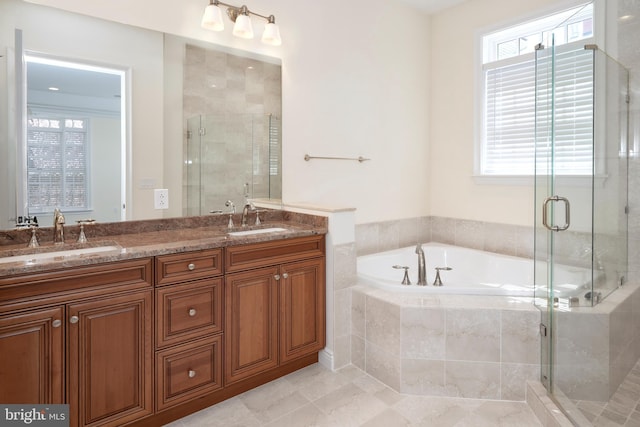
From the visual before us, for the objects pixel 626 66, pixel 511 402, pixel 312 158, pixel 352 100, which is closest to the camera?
pixel 511 402

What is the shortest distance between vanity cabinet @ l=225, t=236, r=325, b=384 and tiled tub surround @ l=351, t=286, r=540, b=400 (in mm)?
474

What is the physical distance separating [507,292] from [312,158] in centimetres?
164

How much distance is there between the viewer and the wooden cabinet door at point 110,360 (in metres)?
1.65

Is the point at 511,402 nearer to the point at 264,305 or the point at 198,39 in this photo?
the point at 264,305

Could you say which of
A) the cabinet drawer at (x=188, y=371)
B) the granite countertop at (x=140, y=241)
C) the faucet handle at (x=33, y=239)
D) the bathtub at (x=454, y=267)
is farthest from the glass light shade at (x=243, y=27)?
the cabinet drawer at (x=188, y=371)

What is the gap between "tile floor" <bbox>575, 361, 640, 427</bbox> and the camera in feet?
6.13

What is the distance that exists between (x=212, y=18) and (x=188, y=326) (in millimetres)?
1780

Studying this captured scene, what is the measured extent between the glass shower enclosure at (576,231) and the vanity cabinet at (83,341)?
202cm

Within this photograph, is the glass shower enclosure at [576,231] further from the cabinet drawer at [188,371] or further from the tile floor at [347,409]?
the cabinet drawer at [188,371]

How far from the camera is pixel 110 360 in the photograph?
1735mm

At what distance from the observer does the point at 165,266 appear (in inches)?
74.0

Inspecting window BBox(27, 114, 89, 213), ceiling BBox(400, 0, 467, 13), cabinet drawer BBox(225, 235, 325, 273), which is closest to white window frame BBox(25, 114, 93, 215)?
window BBox(27, 114, 89, 213)

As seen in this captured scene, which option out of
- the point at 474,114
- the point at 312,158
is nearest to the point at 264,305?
the point at 312,158

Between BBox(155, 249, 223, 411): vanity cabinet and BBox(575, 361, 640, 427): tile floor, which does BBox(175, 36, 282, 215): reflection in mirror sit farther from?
BBox(575, 361, 640, 427): tile floor
